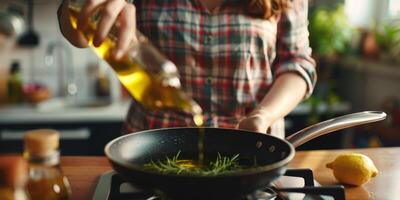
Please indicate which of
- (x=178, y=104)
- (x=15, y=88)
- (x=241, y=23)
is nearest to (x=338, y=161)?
(x=178, y=104)

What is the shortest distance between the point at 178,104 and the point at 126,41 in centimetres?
14

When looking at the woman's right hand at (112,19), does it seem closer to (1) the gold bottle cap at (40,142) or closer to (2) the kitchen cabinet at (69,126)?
(1) the gold bottle cap at (40,142)

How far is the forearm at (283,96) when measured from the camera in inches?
43.6

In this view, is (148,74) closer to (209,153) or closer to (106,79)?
(209,153)

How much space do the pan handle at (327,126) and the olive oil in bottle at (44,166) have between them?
0.38m

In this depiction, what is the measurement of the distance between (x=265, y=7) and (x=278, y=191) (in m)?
0.55

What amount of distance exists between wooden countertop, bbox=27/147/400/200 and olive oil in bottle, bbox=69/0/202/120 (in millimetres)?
199

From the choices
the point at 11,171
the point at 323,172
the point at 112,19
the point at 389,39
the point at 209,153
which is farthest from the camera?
the point at 389,39

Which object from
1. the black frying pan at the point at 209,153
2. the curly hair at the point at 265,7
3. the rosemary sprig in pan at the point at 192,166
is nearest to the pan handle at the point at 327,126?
the black frying pan at the point at 209,153

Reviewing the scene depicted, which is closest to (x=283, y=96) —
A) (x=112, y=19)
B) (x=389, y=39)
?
(x=112, y=19)

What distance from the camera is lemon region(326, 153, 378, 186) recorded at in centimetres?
88

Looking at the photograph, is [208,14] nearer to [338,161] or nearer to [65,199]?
[338,161]

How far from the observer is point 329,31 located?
259cm

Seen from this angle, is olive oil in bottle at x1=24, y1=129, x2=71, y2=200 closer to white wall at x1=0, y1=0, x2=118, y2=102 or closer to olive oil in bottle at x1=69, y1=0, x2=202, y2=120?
olive oil in bottle at x1=69, y1=0, x2=202, y2=120
